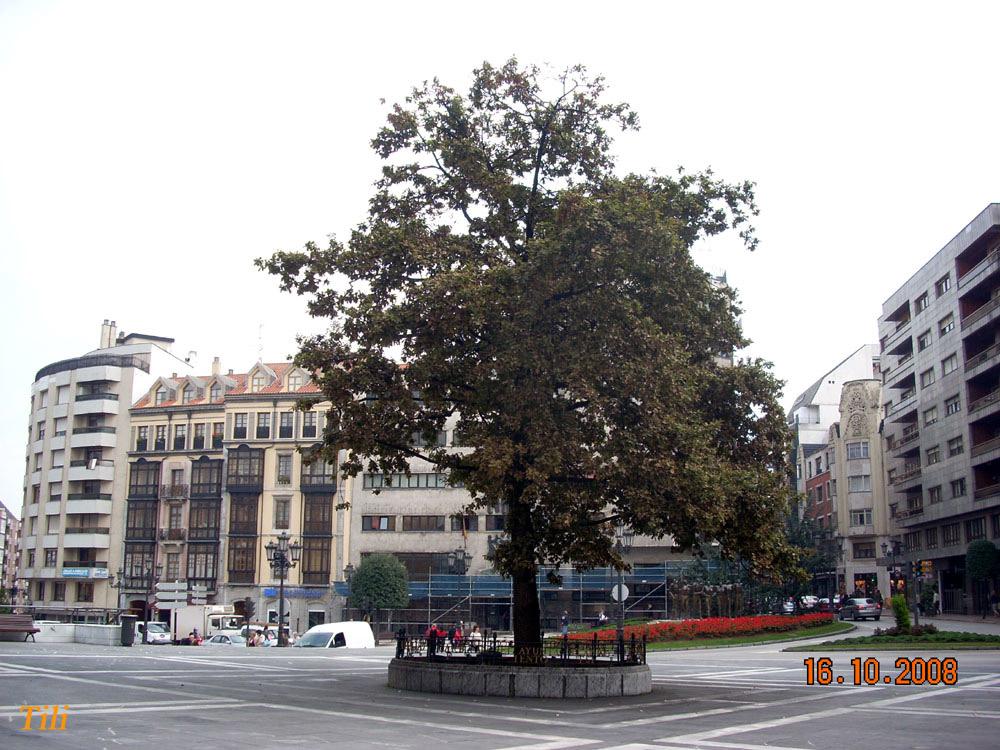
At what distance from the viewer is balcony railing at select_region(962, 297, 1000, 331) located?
5405cm

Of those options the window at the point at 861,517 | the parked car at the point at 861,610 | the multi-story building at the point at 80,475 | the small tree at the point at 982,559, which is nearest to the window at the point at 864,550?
the window at the point at 861,517

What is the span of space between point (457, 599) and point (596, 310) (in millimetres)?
51227

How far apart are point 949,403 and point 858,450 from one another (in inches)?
795

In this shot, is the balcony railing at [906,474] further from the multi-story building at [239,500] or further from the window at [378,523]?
the multi-story building at [239,500]

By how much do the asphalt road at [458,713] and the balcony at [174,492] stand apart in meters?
49.4

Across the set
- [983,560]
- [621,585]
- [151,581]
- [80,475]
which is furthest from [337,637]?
[80,475]

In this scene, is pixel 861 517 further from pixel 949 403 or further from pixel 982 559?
pixel 982 559

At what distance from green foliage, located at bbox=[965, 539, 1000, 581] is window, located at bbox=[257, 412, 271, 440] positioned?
152 feet

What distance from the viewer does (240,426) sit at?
72.9 m

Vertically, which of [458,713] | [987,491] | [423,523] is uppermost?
[987,491]

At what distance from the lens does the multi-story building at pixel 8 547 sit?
165 metres

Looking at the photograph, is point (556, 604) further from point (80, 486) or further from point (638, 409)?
point (638, 409)
